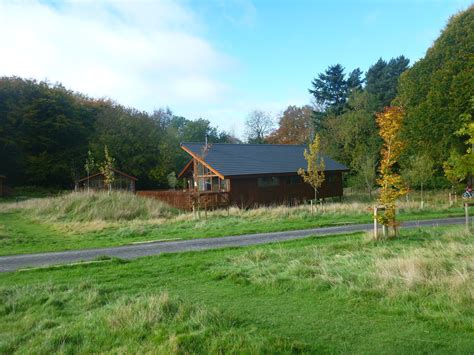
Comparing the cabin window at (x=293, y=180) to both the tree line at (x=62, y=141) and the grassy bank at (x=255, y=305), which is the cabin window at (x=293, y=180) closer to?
the tree line at (x=62, y=141)

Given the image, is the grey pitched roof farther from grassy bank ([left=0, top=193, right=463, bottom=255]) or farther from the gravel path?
Result: the gravel path

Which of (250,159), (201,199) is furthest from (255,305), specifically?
(250,159)

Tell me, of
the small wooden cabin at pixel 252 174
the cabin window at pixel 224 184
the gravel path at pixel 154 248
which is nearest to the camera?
the gravel path at pixel 154 248

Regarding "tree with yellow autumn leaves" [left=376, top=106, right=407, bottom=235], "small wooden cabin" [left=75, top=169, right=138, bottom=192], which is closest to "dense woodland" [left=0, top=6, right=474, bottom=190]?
"small wooden cabin" [left=75, top=169, right=138, bottom=192]

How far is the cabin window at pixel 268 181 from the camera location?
88.9 feet

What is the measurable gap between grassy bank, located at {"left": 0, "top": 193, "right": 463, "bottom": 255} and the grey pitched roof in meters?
6.10

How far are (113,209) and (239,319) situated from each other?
15.9 m

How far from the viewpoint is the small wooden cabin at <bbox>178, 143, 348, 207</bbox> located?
2595cm

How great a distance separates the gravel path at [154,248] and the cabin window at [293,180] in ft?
47.0

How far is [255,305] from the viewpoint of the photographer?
234 inches

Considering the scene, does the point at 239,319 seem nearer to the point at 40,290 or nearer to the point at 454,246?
the point at 40,290

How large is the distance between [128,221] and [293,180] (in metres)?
14.0

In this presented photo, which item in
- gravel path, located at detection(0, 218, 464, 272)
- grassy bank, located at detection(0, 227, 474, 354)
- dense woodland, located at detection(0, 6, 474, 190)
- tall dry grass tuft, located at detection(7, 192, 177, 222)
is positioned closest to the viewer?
grassy bank, located at detection(0, 227, 474, 354)

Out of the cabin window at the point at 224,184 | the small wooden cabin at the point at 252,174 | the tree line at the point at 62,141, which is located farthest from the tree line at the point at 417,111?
the tree line at the point at 62,141
